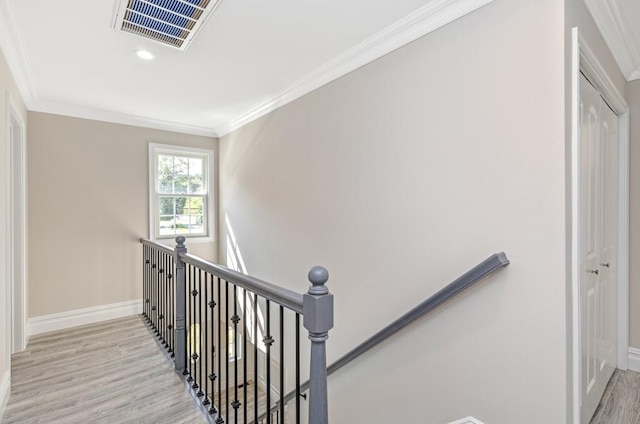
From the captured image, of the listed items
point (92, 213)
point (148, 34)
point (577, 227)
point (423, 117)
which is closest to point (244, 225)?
point (92, 213)

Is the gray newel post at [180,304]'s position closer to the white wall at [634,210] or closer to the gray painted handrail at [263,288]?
the gray painted handrail at [263,288]

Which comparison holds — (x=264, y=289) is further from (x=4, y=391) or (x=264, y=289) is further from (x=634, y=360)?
(x=634, y=360)

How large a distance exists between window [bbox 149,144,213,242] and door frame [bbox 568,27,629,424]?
4147 mm

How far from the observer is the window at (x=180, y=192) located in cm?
418

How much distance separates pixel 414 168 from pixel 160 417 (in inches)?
85.6

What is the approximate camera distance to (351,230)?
2.59 m

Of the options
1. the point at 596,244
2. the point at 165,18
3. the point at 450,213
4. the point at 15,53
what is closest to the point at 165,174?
the point at 15,53

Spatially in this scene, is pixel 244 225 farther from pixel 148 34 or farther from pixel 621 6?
pixel 621 6

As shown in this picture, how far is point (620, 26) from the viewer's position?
200 centimetres

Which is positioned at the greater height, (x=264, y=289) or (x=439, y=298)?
(x=264, y=289)

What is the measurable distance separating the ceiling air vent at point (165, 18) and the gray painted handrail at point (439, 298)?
2058 mm

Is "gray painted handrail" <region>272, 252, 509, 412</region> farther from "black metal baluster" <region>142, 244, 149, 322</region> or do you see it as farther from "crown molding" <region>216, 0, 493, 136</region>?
"black metal baluster" <region>142, 244, 149, 322</region>

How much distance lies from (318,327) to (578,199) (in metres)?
1.38

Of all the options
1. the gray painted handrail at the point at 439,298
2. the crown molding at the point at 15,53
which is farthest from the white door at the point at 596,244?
the crown molding at the point at 15,53
